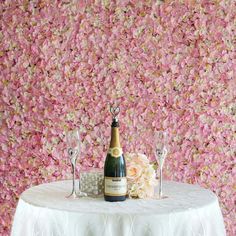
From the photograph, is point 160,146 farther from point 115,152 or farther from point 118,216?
point 118,216

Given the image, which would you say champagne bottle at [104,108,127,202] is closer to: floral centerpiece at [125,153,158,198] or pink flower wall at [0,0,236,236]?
floral centerpiece at [125,153,158,198]

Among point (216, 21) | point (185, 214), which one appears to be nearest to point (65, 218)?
point (185, 214)

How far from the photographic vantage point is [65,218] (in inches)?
73.2

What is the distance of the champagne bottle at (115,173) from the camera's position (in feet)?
6.61

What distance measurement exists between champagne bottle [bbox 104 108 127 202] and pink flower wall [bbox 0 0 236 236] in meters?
0.86

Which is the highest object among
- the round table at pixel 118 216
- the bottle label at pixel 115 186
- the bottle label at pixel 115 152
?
the bottle label at pixel 115 152

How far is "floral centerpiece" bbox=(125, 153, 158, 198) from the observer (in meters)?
2.08

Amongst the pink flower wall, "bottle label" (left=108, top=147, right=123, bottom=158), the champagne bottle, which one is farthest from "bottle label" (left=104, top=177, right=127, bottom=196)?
the pink flower wall

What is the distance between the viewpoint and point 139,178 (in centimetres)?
209

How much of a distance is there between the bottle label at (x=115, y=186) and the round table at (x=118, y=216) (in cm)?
4

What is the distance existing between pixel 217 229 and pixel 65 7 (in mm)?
1595

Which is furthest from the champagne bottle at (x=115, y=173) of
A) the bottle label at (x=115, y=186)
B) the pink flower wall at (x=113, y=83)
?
the pink flower wall at (x=113, y=83)

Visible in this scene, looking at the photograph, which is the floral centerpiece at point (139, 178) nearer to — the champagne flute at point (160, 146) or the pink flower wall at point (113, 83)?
the champagne flute at point (160, 146)

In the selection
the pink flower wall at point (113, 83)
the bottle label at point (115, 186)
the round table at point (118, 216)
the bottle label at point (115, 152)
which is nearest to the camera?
the round table at point (118, 216)
